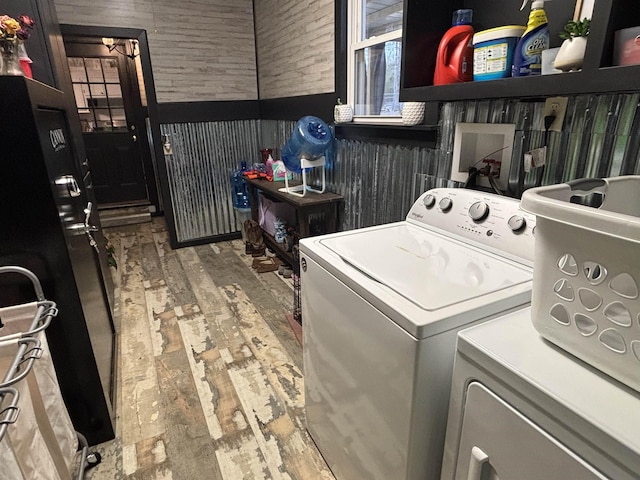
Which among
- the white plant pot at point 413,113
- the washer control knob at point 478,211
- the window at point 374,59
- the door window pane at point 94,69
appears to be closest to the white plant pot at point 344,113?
the window at point 374,59

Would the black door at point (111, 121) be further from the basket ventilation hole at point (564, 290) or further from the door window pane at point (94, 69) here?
the basket ventilation hole at point (564, 290)

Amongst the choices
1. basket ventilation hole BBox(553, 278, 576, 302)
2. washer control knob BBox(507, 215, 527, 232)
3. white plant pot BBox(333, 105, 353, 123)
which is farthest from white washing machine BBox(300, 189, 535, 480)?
white plant pot BBox(333, 105, 353, 123)

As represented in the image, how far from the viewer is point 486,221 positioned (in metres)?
1.21

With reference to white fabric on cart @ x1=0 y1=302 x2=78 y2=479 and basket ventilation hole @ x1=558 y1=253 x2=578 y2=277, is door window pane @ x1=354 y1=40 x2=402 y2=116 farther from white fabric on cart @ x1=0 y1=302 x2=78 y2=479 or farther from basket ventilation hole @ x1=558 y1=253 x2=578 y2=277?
white fabric on cart @ x1=0 y1=302 x2=78 y2=479

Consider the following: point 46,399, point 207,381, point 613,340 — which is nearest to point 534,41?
point 613,340

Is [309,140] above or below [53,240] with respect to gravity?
above

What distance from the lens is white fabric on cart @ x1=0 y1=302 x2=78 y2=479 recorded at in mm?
1079

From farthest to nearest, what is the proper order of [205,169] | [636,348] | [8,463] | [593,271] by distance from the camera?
1. [205,169]
2. [8,463]
3. [593,271]
4. [636,348]

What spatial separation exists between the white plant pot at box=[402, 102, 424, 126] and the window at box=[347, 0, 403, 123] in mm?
234

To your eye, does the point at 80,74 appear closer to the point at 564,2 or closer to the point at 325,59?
the point at 325,59

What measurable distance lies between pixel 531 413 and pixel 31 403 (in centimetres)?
121

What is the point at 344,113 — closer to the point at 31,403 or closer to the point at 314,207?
the point at 314,207

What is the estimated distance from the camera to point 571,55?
895mm

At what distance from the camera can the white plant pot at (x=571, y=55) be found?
0.88 m
